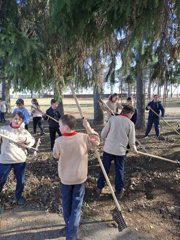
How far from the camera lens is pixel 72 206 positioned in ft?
7.55

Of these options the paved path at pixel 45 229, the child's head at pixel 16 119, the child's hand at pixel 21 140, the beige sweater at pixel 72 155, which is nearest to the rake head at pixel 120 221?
the paved path at pixel 45 229

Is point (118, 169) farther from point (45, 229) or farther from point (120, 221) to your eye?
point (45, 229)

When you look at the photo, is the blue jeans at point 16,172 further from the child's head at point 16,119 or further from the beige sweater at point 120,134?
the beige sweater at point 120,134

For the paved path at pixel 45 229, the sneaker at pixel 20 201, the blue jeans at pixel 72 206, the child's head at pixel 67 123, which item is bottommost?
the paved path at pixel 45 229

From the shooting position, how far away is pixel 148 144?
6.64 metres

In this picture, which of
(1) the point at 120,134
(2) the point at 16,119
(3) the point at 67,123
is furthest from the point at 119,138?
(2) the point at 16,119

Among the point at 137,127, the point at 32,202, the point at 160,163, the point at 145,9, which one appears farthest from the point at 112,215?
the point at 137,127

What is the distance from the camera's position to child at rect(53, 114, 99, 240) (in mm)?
2201

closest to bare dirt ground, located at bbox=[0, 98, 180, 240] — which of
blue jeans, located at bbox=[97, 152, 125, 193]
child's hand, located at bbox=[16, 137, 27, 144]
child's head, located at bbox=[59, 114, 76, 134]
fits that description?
blue jeans, located at bbox=[97, 152, 125, 193]

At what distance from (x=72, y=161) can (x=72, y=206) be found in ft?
2.00

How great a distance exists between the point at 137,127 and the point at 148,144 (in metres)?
2.61

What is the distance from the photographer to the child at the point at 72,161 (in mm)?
2201

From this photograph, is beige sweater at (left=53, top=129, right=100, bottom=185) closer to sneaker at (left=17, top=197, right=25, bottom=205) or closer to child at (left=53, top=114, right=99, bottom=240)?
child at (left=53, top=114, right=99, bottom=240)

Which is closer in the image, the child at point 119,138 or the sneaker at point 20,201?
the sneaker at point 20,201
